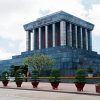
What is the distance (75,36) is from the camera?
429 ft

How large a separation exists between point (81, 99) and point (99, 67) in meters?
84.8

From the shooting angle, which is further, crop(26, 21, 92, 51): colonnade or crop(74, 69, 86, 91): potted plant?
crop(26, 21, 92, 51): colonnade

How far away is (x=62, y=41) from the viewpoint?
117m

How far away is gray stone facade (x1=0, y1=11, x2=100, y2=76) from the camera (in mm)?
93312

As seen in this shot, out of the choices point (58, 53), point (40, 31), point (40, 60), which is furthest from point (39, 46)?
point (40, 60)

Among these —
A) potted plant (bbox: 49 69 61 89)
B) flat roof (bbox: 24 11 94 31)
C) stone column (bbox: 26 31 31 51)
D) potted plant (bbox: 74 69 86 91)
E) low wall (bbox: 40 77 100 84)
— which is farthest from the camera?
stone column (bbox: 26 31 31 51)

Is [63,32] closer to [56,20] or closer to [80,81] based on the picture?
[56,20]

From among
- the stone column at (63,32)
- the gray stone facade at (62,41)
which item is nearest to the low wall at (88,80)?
the gray stone facade at (62,41)

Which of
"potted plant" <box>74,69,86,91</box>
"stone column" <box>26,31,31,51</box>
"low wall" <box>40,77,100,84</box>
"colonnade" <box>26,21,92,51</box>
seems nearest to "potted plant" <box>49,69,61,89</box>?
"potted plant" <box>74,69,86,91</box>

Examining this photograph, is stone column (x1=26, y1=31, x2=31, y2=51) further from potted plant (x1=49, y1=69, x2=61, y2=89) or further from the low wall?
potted plant (x1=49, y1=69, x2=61, y2=89)

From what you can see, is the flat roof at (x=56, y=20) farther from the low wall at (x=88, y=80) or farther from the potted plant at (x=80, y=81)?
the potted plant at (x=80, y=81)

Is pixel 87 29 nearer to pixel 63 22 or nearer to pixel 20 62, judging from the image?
pixel 63 22

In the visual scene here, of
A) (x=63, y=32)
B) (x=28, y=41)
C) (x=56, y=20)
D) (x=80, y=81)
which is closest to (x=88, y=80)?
(x=80, y=81)

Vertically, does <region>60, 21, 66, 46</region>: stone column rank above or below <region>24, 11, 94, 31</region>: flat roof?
below
